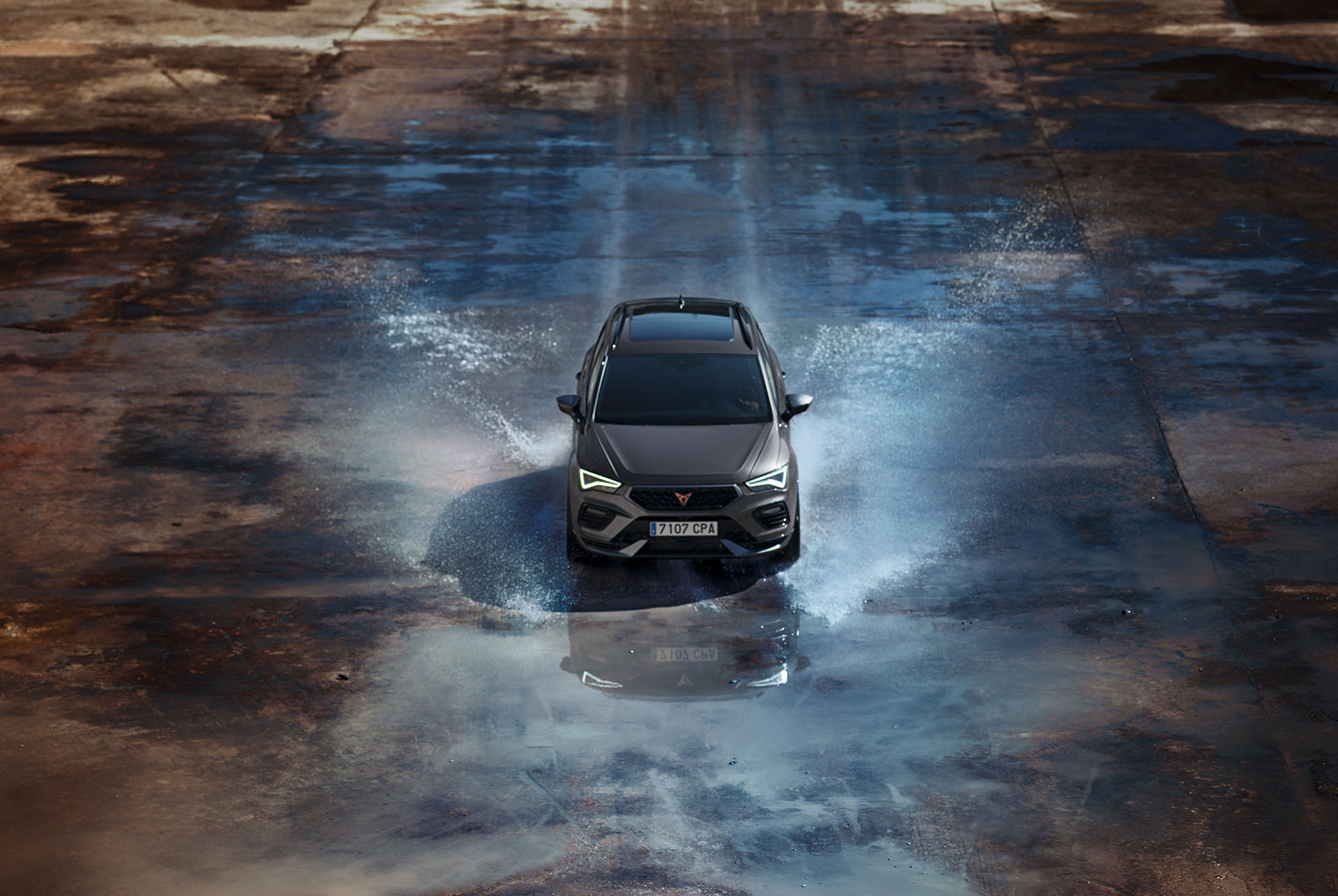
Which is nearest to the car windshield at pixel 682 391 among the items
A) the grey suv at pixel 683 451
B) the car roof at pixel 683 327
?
the grey suv at pixel 683 451

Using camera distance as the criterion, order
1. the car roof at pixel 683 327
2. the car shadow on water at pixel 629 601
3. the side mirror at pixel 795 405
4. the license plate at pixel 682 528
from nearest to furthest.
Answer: the car shadow on water at pixel 629 601, the license plate at pixel 682 528, the side mirror at pixel 795 405, the car roof at pixel 683 327

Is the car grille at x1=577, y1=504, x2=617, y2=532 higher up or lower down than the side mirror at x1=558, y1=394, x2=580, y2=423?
lower down

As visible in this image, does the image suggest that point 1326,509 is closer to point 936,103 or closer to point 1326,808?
point 1326,808

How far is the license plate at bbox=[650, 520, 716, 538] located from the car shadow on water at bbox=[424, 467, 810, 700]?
524 mm

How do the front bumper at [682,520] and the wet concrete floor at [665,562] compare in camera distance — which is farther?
the front bumper at [682,520]

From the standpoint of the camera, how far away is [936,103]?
23.2 meters

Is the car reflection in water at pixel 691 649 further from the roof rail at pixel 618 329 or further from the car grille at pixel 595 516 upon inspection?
the roof rail at pixel 618 329

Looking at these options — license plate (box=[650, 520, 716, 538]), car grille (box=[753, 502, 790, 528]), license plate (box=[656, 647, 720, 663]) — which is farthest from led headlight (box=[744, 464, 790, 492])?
license plate (box=[656, 647, 720, 663])

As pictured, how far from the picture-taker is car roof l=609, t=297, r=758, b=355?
1275cm

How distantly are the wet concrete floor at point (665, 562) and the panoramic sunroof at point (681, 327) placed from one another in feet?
5.56

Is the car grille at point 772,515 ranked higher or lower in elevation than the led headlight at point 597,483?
lower

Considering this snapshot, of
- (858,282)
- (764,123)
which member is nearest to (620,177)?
(764,123)

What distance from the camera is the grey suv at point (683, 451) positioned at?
11281mm

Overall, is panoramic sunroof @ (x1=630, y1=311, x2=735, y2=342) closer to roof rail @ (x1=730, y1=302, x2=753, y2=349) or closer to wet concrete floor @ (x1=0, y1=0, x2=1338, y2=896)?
roof rail @ (x1=730, y1=302, x2=753, y2=349)
